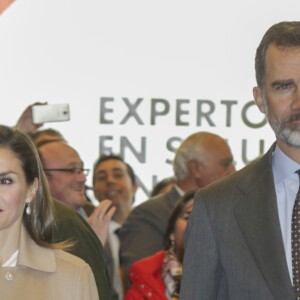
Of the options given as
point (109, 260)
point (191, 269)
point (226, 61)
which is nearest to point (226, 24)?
point (226, 61)

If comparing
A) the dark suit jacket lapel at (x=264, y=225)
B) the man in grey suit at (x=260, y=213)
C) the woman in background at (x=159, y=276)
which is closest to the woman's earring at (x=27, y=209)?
the man in grey suit at (x=260, y=213)

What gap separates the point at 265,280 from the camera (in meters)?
3.12

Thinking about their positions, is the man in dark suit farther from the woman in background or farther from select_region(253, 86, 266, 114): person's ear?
select_region(253, 86, 266, 114): person's ear

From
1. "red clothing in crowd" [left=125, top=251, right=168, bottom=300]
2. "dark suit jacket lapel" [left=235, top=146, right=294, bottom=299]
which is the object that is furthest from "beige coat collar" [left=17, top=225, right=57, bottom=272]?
"red clothing in crowd" [left=125, top=251, right=168, bottom=300]

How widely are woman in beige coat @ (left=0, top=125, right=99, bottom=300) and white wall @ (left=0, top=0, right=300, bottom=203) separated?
4.97 metres

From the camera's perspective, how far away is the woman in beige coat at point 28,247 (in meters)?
3.53

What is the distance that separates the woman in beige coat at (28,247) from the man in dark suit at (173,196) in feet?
8.73

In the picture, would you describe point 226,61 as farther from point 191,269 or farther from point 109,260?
point 191,269

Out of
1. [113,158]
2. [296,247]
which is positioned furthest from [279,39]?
[113,158]

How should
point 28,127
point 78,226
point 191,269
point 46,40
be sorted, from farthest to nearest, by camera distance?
point 46,40 → point 28,127 → point 78,226 → point 191,269

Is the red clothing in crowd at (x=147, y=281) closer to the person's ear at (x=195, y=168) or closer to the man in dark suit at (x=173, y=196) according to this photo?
the man in dark suit at (x=173, y=196)

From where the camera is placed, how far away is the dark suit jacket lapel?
3.11 metres

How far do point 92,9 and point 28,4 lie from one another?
509mm

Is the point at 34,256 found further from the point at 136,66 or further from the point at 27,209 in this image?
the point at 136,66
